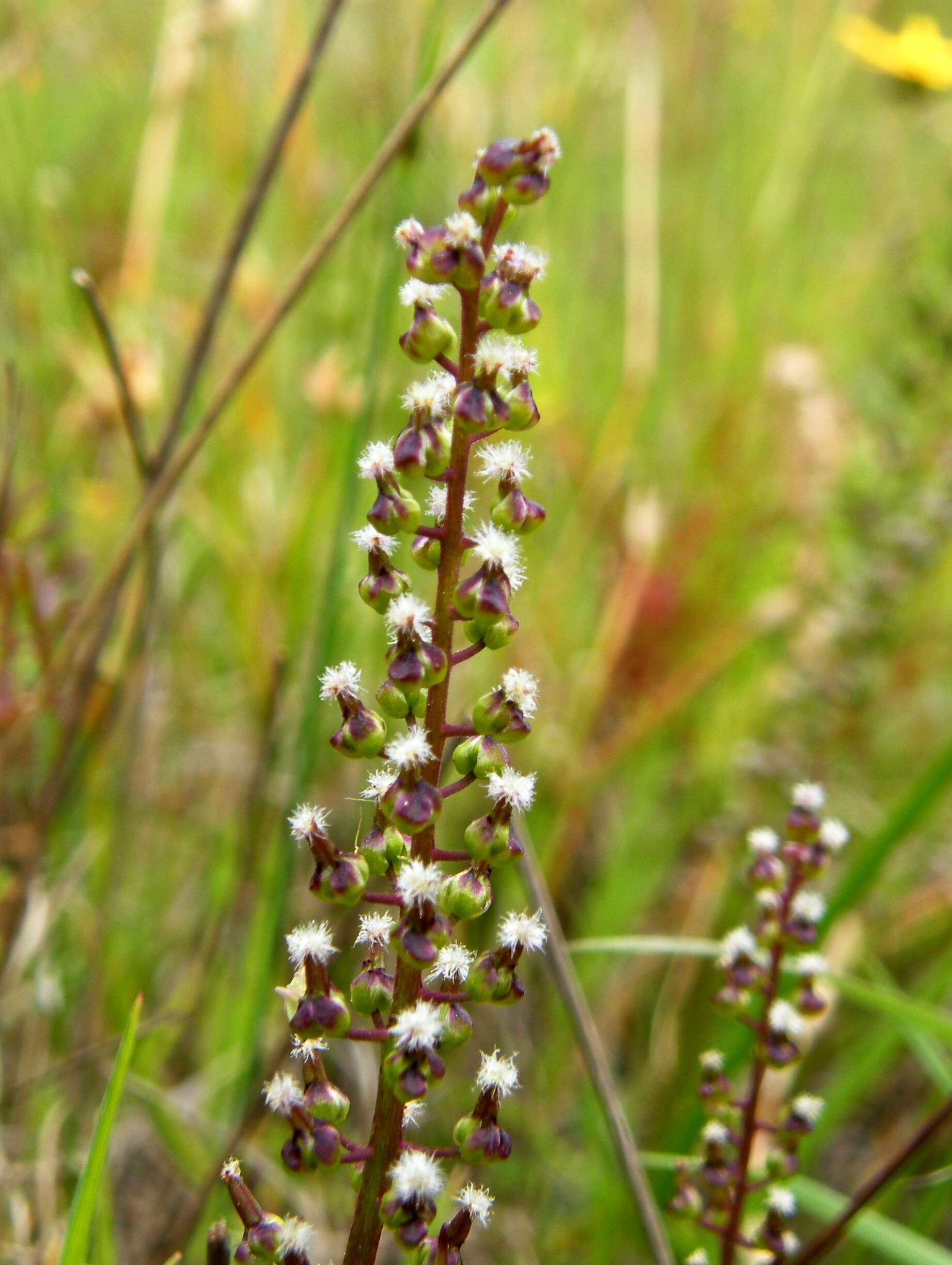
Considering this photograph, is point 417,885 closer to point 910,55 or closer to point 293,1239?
point 293,1239

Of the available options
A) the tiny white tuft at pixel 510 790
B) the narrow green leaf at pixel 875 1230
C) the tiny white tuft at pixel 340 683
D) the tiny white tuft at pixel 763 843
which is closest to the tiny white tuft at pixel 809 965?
the tiny white tuft at pixel 763 843

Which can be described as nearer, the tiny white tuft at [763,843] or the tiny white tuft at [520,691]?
the tiny white tuft at [520,691]

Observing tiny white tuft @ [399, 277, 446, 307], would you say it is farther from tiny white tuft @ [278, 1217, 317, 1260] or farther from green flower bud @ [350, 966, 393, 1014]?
tiny white tuft @ [278, 1217, 317, 1260]

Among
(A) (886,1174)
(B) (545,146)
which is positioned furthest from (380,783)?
(A) (886,1174)

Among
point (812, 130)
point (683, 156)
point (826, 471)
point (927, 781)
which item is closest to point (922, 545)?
point (826, 471)

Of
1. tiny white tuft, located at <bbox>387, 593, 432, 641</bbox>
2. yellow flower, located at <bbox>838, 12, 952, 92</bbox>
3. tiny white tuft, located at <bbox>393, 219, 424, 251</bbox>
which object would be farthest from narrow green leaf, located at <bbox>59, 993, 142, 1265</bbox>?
yellow flower, located at <bbox>838, 12, 952, 92</bbox>

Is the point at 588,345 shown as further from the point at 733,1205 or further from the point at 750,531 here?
the point at 733,1205

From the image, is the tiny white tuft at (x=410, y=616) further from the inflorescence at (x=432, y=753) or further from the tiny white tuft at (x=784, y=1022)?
the tiny white tuft at (x=784, y=1022)
